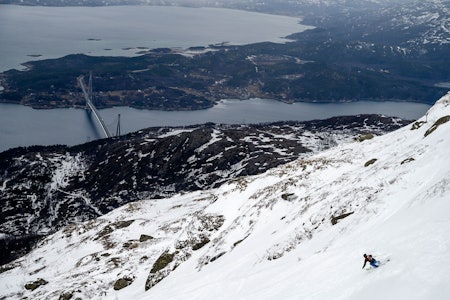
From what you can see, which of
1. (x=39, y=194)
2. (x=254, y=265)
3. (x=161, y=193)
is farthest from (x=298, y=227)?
(x=39, y=194)

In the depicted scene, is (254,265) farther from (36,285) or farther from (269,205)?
(36,285)

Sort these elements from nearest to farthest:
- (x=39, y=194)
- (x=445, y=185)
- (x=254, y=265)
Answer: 1. (x=445, y=185)
2. (x=254, y=265)
3. (x=39, y=194)

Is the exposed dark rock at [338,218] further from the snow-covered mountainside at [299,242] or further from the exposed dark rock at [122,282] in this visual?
the exposed dark rock at [122,282]

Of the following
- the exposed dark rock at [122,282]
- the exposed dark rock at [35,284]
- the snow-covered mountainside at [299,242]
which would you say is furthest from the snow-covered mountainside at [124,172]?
the exposed dark rock at [122,282]

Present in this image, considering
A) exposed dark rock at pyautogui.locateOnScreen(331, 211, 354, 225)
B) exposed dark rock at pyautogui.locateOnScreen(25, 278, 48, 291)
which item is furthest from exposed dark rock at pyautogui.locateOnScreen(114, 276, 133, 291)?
exposed dark rock at pyautogui.locateOnScreen(331, 211, 354, 225)

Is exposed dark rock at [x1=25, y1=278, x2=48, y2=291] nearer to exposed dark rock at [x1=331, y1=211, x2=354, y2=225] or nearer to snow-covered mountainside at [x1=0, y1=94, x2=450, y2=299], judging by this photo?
snow-covered mountainside at [x1=0, y1=94, x2=450, y2=299]

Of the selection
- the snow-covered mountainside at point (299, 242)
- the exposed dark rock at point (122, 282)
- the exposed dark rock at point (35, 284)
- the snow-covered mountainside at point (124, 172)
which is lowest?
the snow-covered mountainside at point (124, 172)
